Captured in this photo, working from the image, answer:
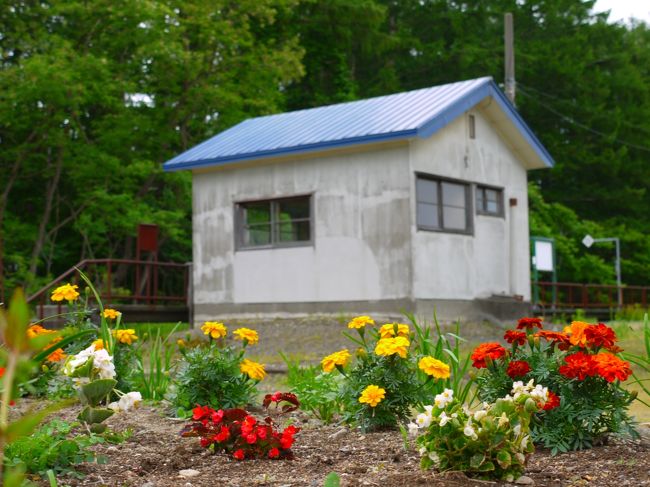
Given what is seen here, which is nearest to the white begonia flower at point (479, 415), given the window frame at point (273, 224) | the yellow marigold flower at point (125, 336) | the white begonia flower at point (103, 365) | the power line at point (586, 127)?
the white begonia flower at point (103, 365)

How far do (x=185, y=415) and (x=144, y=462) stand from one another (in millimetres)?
1486

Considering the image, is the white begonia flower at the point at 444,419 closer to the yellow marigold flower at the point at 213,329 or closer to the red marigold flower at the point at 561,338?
the red marigold flower at the point at 561,338

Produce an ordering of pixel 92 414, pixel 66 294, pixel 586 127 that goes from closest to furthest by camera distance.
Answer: pixel 92 414
pixel 66 294
pixel 586 127

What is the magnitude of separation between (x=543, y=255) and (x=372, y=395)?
1604cm

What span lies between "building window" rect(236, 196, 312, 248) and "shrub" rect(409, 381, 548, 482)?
1282 centimetres

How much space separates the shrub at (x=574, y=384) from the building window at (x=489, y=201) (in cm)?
1292

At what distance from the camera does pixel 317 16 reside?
1270 inches

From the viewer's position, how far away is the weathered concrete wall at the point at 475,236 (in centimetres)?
1586

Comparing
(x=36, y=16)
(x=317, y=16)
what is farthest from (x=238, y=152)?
(x=317, y=16)

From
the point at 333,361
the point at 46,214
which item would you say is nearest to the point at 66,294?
the point at 333,361

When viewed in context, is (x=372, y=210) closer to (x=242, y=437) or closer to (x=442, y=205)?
(x=442, y=205)

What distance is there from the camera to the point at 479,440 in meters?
3.77

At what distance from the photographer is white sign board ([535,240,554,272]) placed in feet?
65.7

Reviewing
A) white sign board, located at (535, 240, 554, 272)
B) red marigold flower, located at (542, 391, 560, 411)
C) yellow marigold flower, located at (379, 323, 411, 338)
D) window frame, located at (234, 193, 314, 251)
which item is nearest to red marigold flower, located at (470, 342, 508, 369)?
red marigold flower, located at (542, 391, 560, 411)
